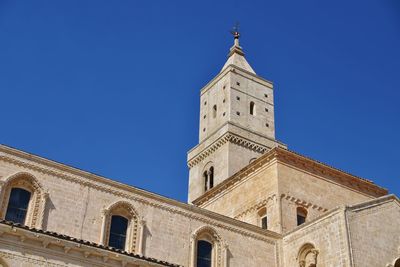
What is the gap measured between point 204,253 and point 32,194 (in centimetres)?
753

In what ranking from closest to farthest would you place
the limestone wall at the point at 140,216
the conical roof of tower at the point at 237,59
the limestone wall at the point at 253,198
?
the limestone wall at the point at 140,216
the limestone wall at the point at 253,198
the conical roof of tower at the point at 237,59

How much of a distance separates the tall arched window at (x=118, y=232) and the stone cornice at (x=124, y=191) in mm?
957

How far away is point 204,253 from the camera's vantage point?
2448 cm

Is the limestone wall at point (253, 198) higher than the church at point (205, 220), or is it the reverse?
the limestone wall at point (253, 198)

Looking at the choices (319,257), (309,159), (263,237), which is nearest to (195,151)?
(309,159)

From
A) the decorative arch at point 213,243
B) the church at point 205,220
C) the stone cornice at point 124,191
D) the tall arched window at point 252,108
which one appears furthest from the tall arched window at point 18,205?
the tall arched window at point 252,108

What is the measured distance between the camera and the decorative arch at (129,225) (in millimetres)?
22547

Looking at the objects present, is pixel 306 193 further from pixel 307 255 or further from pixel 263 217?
pixel 307 255

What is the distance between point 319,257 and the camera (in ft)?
78.2

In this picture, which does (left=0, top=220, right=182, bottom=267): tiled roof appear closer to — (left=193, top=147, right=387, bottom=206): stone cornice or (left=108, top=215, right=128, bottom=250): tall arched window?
(left=108, top=215, right=128, bottom=250): tall arched window

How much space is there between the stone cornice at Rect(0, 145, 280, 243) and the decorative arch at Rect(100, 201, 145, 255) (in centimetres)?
49

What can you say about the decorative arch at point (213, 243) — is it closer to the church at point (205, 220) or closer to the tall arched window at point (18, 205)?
the church at point (205, 220)

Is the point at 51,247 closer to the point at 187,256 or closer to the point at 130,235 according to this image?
the point at 130,235

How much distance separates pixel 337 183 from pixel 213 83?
16116 mm
